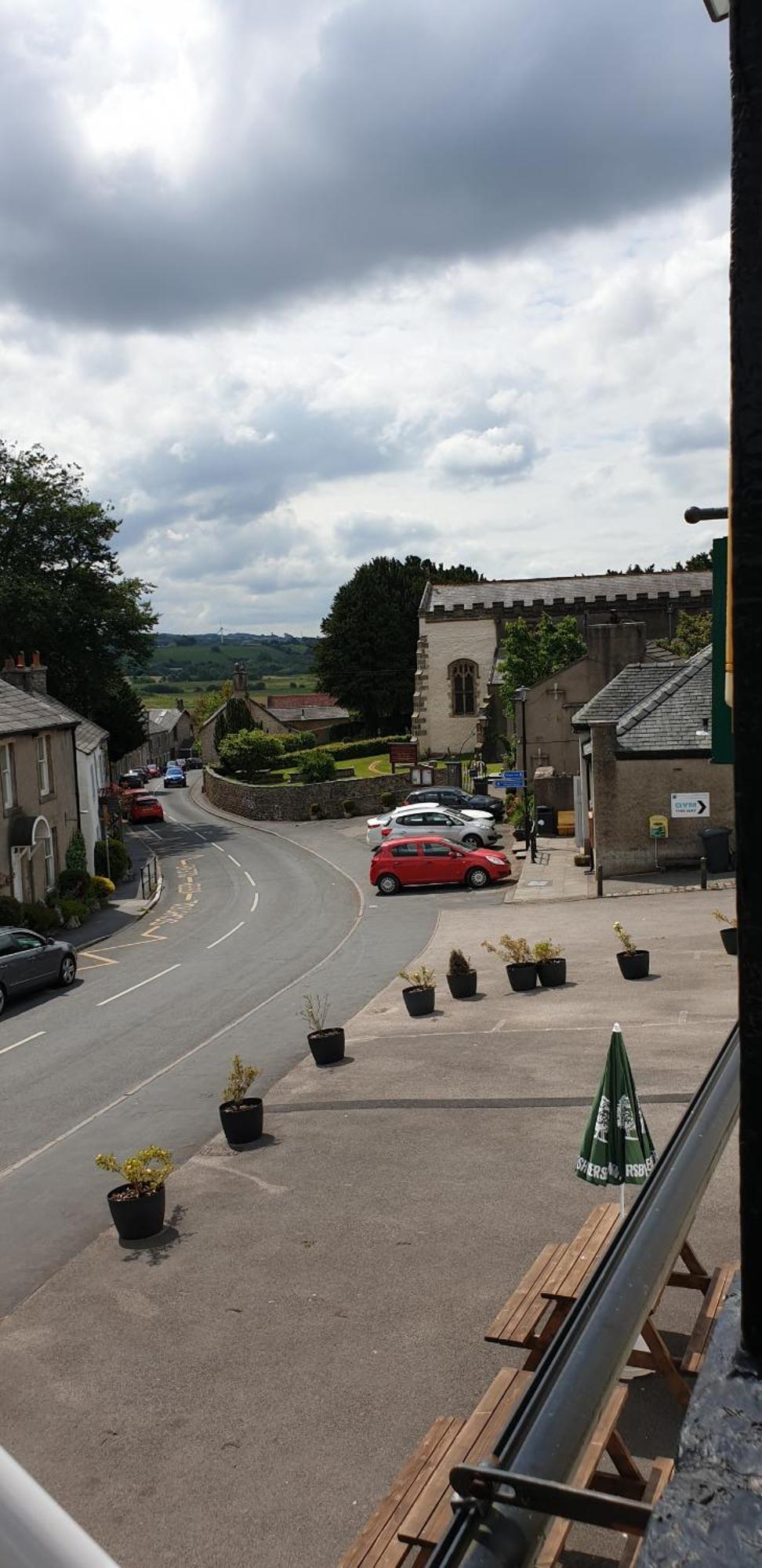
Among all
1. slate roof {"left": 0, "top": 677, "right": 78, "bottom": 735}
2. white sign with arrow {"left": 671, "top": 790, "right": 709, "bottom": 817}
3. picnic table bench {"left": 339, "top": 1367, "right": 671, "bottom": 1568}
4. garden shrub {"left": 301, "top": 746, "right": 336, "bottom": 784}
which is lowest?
picnic table bench {"left": 339, "top": 1367, "right": 671, "bottom": 1568}

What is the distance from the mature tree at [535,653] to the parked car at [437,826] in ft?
52.7

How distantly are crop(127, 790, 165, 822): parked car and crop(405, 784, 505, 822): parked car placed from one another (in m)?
21.7

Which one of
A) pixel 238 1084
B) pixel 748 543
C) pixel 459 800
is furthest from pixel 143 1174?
pixel 459 800

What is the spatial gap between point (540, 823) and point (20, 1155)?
32.2 metres

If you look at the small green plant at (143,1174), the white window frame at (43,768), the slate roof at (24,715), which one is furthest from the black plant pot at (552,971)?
the white window frame at (43,768)

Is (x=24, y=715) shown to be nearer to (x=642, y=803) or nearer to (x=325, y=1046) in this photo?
(x=642, y=803)

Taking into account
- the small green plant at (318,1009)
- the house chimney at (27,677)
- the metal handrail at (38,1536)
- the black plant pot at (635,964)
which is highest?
the house chimney at (27,677)

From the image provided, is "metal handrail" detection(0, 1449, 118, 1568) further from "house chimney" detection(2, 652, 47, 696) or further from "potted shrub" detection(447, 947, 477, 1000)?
"house chimney" detection(2, 652, 47, 696)

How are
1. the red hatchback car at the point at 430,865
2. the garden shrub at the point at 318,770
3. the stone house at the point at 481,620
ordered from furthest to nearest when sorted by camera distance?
the stone house at the point at 481,620
the garden shrub at the point at 318,770
the red hatchback car at the point at 430,865

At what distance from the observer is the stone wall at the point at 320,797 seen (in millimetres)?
59594

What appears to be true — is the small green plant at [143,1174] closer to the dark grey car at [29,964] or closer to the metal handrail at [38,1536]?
the metal handrail at [38,1536]

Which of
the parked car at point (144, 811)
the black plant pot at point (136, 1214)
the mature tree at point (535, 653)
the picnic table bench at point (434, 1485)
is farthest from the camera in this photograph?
the parked car at point (144, 811)

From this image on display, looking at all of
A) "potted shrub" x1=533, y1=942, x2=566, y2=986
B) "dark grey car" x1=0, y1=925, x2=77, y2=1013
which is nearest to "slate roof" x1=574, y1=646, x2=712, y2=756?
"potted shrub" x1=533, y1=942, x2=566, y2=986

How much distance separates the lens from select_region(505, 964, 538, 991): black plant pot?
21.1m
